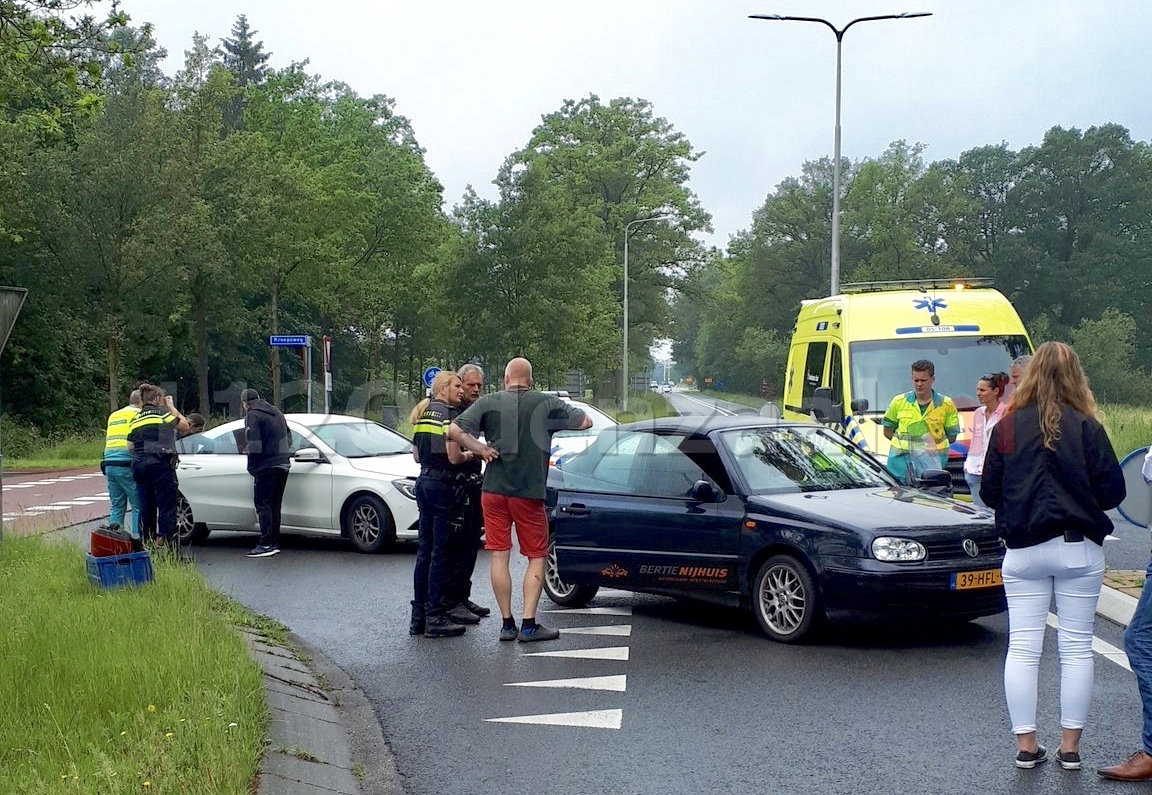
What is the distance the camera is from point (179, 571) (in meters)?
9.91

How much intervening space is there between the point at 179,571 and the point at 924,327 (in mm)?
8966

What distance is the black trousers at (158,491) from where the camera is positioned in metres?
13.3

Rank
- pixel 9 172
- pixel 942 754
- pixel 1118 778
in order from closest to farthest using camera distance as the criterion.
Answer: pixel 1118 778 < pixel 942 754 < pixel 9 172

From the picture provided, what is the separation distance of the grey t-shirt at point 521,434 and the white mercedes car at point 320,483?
16.6 feet

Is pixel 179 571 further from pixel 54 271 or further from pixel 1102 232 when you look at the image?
pixel 1102 232

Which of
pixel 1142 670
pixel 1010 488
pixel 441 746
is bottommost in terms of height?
pixel 441 746

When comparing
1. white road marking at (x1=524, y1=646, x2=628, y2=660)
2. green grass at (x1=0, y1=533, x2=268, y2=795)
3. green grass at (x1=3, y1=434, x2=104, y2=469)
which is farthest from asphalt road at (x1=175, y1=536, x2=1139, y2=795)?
green grass at (x1=3, y1=434, x2=104, y2=469)

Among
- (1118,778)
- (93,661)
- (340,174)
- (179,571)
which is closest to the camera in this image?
(1118,778)

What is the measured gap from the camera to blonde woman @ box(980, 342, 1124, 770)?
5.68 meters

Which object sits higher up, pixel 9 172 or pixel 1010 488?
pixel 9 172

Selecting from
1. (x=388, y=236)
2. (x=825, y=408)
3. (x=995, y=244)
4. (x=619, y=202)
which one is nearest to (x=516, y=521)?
(x=825, y=408)

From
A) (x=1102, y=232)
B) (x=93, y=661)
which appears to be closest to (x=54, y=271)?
(x=93, y=661)

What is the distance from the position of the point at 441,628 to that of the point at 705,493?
2037mm

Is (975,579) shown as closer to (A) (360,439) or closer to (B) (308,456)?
(B) (308,456)
